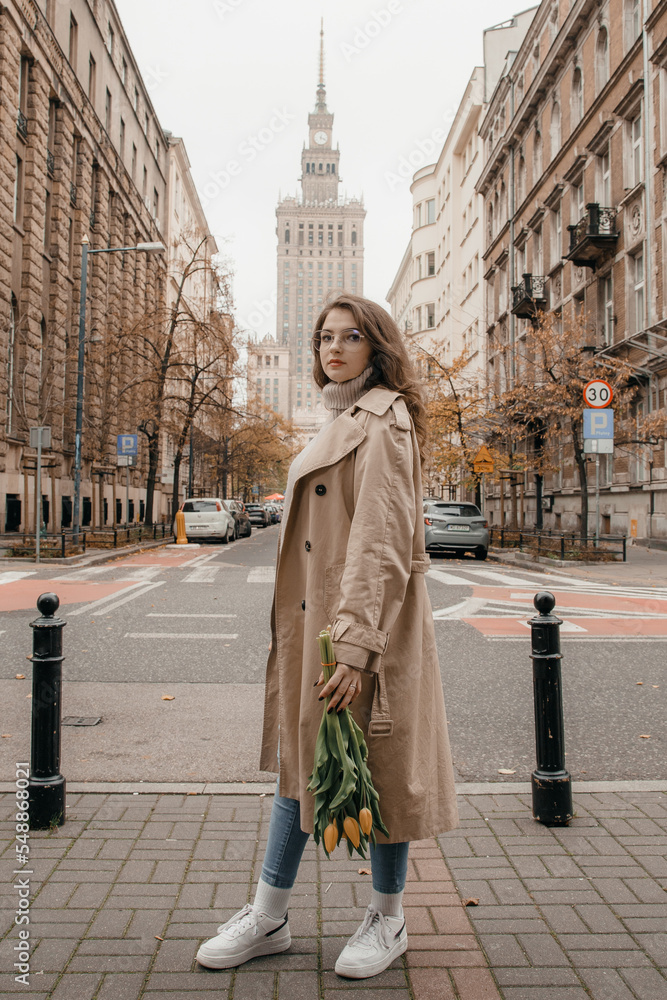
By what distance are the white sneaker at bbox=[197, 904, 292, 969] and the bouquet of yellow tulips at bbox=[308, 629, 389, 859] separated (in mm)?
559

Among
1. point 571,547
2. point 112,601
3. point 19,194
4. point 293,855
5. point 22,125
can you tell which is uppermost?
point 22,125

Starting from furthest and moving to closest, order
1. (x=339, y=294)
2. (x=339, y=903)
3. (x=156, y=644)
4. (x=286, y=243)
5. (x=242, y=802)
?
(x=286, y=243) → (x=156, y=644) → (x=242, y=802) → (x=339, y=903) → (x=339, y=294)

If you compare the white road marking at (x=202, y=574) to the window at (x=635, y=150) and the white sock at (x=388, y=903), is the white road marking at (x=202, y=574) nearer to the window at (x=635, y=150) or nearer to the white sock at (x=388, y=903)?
the white sock at (x=388, y=903)

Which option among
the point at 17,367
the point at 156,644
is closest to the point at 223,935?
the point at 156,644

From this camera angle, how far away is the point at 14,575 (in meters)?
14.9

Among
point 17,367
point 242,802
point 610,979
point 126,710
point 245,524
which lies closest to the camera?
point 610,979

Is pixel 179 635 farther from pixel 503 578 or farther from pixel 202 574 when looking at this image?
pixel 503 578

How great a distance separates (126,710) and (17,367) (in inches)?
910

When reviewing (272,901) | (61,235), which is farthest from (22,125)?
(272,901)

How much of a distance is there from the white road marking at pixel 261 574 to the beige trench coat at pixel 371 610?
11.3 metres

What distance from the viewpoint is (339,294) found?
2609mm

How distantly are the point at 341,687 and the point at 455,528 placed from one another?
1787 cm

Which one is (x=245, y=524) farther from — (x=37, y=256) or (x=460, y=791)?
(x=460, y=791)

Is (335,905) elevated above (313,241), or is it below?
below
